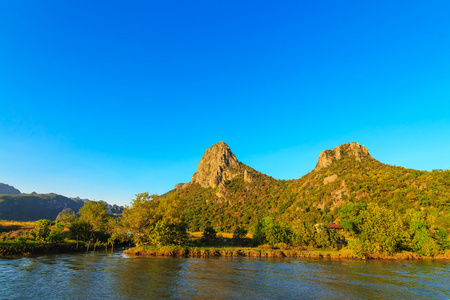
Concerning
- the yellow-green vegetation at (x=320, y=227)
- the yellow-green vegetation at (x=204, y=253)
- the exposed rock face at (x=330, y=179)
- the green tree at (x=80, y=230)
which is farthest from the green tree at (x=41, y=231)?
the exposed rock face at (x=330, y=179)

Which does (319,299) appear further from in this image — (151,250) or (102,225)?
(102,225)

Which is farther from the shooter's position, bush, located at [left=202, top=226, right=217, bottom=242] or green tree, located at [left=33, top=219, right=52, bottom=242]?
bush, located at [left=202, top=226, right=217, bottom=242]

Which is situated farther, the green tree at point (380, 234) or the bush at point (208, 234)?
the bush at point (208, 234)

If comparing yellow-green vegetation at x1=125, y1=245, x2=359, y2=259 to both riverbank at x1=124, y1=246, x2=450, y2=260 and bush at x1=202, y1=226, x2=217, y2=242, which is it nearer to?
riverbank at x1=124, y1=246, x2=450, y2=260

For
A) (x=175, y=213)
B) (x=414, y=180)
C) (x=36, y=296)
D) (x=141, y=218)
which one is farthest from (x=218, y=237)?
(x=414, y=180)

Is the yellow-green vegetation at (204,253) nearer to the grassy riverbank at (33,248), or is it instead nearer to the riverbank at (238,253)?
the riverbank at (238,253)

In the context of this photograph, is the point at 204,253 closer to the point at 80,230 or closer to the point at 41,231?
the point at 41,231

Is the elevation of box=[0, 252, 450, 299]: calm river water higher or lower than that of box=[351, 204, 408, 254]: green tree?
lower

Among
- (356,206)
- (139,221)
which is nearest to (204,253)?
(139,221)

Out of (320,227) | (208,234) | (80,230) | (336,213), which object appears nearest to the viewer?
(80,230)

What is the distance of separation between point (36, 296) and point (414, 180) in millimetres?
149625

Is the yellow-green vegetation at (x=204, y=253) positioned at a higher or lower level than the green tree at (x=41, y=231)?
lower

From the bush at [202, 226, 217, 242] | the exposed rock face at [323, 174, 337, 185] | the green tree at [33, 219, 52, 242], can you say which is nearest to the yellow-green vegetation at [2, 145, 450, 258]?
the green tree at [33, 219, 52, 242]

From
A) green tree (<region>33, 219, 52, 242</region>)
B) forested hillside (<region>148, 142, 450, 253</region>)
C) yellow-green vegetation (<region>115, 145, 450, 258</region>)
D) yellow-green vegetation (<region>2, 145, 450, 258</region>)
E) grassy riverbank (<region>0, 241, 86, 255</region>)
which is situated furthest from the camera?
forested hillside (<region>148, 142, 450, 253</region>)
